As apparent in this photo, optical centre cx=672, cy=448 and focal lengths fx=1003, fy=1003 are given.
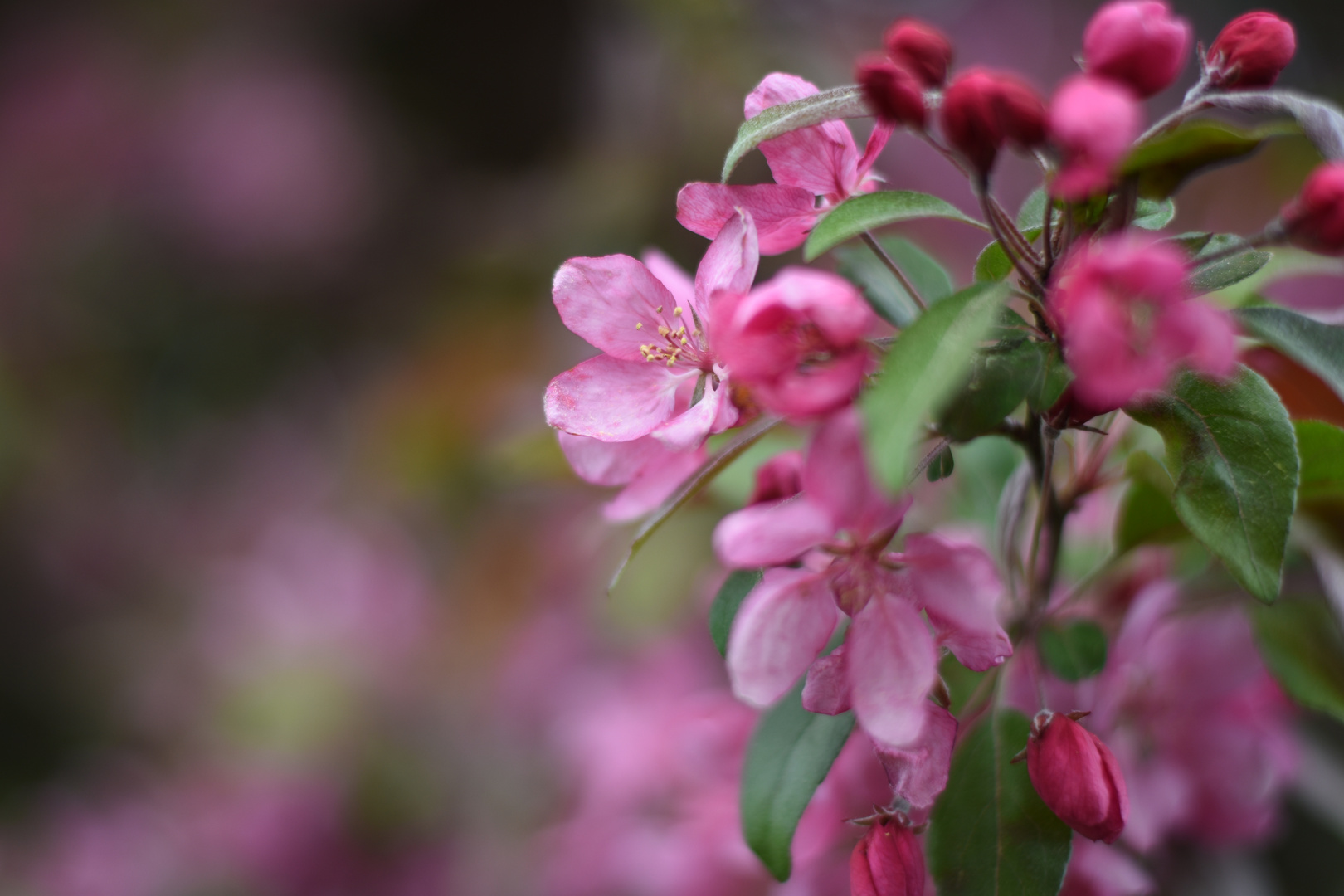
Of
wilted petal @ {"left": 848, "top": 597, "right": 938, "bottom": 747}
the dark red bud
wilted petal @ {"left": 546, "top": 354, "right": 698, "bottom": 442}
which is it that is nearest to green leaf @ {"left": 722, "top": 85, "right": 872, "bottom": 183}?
the dark red bud

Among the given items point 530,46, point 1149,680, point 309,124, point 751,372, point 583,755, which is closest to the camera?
point 751,372

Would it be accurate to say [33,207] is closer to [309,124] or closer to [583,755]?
[309,124]

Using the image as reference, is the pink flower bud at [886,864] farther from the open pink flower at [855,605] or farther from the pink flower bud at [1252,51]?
the pink flower bud at [1252,51]

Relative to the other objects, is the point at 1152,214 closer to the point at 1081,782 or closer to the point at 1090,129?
the point at 1090,129

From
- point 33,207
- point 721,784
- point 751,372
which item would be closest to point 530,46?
point 33,207

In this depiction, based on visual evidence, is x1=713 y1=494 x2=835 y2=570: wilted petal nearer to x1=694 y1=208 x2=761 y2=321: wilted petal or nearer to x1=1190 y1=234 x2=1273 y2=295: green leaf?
x1=694 y1=208 x2=761 y2=321: wilted petal

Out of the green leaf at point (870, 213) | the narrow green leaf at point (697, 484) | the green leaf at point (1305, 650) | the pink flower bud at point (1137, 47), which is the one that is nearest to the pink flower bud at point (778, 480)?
the narrow green leaf at point (697, 484)

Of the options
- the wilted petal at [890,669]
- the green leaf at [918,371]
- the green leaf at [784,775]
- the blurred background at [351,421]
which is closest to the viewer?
the green leaf at [918,371]

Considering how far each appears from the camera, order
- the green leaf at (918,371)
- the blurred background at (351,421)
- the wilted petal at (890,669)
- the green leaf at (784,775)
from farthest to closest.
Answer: the blurred background at (351,421)
the green leaf at (784,775)
the wilted petal at (890,669)
the green leaf at (918,371)
